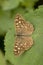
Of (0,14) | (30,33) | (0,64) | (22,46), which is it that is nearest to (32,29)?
(30,33)

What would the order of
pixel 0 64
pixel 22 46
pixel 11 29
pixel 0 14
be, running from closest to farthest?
1. pixel 22 46
2. pixel 11 29
3. pixel 0 64
4. pixel 0 14

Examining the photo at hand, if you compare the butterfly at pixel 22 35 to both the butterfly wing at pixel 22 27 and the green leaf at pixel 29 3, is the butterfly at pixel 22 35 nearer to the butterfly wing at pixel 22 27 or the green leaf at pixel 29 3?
the butterfly wing at pixel 22 27

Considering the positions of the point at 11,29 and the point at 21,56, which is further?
the point at 11,29

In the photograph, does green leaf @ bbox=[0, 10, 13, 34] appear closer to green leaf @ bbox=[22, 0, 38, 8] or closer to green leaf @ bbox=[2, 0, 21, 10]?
green leaf @ bbox=[2, 0, 21, 10]

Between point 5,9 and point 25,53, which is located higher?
point 5,9

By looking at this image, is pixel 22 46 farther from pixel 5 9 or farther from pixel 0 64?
pixel 5 9

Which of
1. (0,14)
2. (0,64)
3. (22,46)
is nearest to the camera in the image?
(22,46)

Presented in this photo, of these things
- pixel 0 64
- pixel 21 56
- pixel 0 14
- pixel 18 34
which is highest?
pixel 0 14
